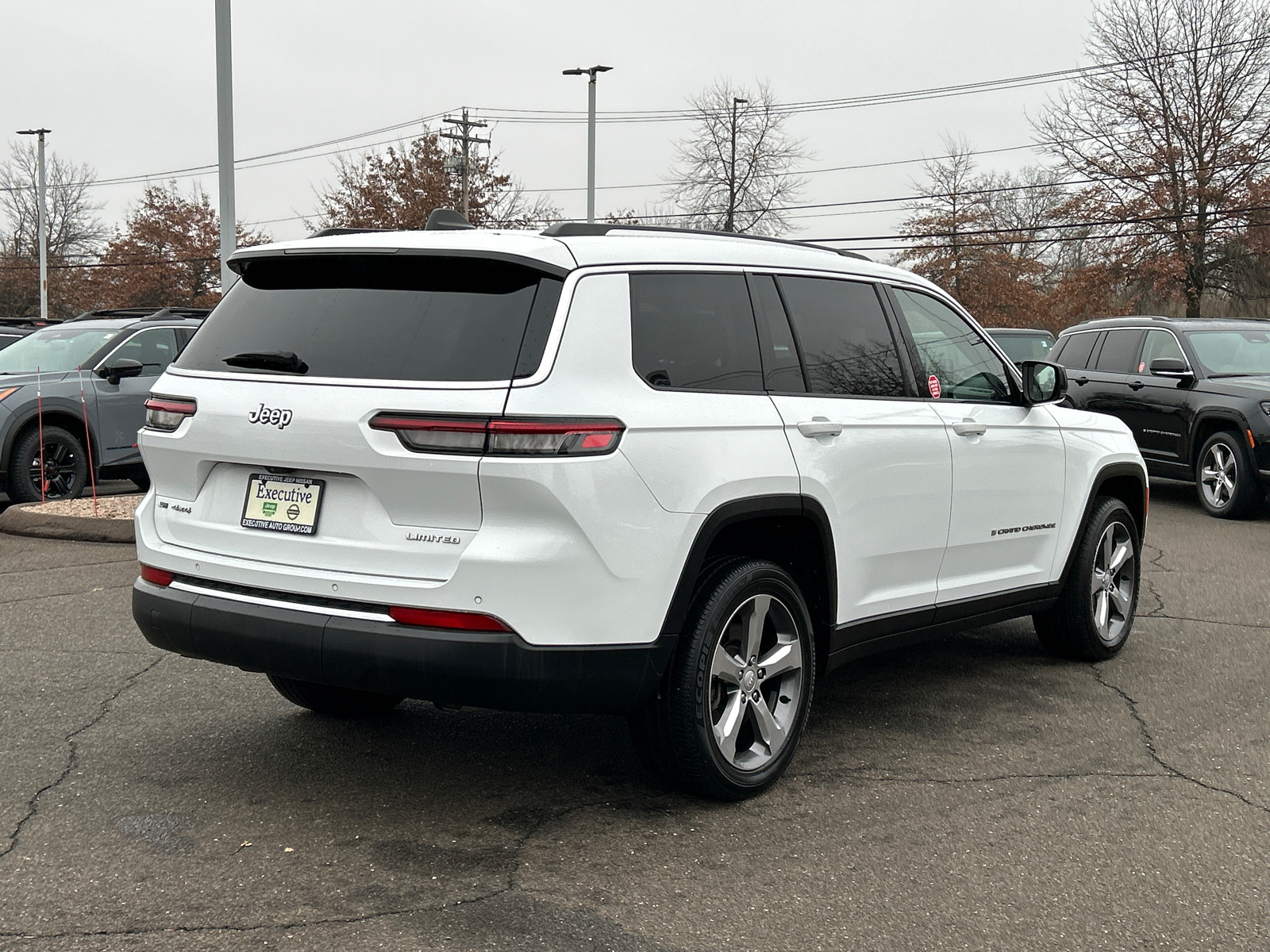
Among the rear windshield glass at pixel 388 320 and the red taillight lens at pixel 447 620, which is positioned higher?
the rear windshield glass at pixel 388 320

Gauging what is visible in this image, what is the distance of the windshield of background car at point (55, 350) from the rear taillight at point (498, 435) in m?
9.58

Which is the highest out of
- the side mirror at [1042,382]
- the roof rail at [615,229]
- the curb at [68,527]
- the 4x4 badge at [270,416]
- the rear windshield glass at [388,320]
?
the roof rail at [615,229]

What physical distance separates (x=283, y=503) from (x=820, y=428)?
183cm

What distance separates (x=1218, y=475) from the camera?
488 inches

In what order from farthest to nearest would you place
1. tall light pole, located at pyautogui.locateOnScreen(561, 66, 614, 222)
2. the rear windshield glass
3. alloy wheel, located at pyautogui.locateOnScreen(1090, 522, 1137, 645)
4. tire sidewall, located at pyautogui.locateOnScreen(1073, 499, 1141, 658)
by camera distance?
tall light pole, located at pyautogui.locateOnScreen(561, 66, 614, 222)
alloy wheel, located at pyautogui.locateOnScreen(1090, 522, 1137, 645)
tire sidewall, located at pyautogui.locateOnScreen(1073, 499, 1141, 658)
the rear windshield glass

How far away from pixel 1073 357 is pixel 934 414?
10433 mm

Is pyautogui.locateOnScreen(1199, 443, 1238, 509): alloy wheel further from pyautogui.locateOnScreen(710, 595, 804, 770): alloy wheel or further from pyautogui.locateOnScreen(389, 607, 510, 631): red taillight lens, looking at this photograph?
pyautogui.locateOnScreen(389, 607, 510, 631): red taillight lens

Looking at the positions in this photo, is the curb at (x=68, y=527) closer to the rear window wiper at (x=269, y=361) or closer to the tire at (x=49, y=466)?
the tire at (x=49, y=466)

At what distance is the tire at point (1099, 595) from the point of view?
619 cm

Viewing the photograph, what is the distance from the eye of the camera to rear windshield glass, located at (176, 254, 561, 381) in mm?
3770

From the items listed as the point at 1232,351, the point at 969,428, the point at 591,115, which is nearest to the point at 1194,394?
the point at 1232,351

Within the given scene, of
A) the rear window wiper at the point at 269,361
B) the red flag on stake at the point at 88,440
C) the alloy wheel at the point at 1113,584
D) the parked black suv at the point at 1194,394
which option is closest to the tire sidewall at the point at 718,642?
the rear window wiper at the point at 269,361

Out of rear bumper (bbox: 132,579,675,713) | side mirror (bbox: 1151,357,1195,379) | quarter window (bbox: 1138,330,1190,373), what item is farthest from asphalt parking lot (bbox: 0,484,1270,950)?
quarter window (bbox: 1138,330,1190,373)

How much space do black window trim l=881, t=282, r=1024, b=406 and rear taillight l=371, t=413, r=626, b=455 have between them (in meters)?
1.95
